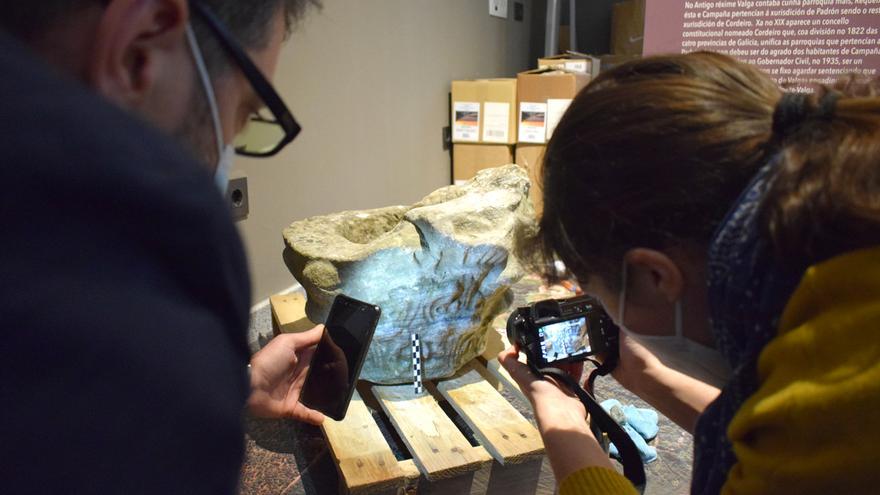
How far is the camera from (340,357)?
4.83ft

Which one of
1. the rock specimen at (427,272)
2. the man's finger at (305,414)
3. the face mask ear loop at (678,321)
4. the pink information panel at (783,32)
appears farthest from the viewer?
the pink information panel at (783,32)

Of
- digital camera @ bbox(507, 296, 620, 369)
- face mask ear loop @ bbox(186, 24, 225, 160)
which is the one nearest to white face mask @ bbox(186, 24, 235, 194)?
face mask ear loop @ bbox(186, 24, 225, 160)

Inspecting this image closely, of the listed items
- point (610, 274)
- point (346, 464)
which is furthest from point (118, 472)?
point (346, 464)

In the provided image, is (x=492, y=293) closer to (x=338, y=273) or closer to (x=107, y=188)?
(x=338, y=273)

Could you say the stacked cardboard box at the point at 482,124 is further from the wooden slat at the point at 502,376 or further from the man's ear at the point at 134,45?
the man's ear at the point at 134,45

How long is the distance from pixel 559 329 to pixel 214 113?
0.81 metres

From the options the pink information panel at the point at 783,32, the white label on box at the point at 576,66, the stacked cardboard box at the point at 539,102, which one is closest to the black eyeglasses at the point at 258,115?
the pink information panel at the point at 783,32

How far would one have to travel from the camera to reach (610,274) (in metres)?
0.89

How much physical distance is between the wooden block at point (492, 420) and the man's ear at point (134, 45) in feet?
3.84

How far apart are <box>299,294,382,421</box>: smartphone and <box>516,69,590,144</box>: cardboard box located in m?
2.20

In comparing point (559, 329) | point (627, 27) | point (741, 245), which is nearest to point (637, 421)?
point (559, 329)

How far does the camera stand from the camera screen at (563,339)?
125 cm

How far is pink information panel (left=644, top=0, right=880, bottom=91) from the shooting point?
5.91 ft

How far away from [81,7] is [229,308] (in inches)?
10.7
